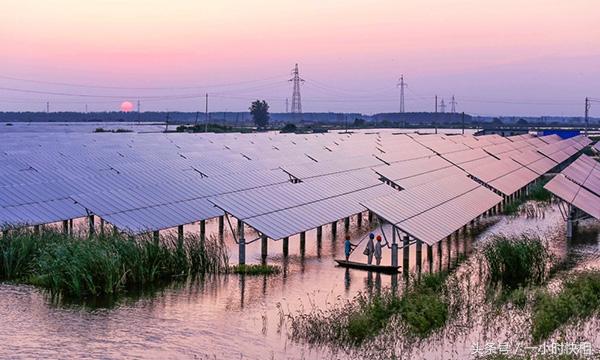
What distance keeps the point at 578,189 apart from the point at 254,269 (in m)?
16.5

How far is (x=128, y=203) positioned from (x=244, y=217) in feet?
12.0

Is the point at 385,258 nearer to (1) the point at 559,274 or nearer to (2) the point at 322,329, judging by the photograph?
(1) the point at 559,274

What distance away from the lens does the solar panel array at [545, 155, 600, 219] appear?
29938mm

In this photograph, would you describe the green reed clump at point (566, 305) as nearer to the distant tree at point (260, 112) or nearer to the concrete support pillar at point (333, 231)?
the concrete support pillar at point (333, 231)

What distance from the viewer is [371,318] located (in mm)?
16047

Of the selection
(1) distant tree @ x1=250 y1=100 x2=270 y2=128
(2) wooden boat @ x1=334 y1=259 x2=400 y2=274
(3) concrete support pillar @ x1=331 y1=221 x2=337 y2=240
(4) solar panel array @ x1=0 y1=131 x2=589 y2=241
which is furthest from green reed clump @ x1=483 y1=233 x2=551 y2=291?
(1) distant tree @ x1=250 y1=100 x2=270 y2=128

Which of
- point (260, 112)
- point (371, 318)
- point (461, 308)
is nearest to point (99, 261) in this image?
point (371, 318)

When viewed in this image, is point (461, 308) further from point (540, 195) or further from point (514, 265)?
point (540, 195)

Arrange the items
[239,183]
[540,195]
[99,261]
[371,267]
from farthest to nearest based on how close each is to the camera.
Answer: [540,195] → [239,183] → [371,267] → [99,261]

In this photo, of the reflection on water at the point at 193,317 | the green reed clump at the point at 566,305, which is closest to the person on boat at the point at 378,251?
the reflection on water at the point at 193,317

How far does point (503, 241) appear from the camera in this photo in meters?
22.0

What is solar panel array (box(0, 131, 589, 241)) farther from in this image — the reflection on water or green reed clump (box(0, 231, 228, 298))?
the reflection on water

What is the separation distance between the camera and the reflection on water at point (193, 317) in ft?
48.8

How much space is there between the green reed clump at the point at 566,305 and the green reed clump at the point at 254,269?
23.1ft
